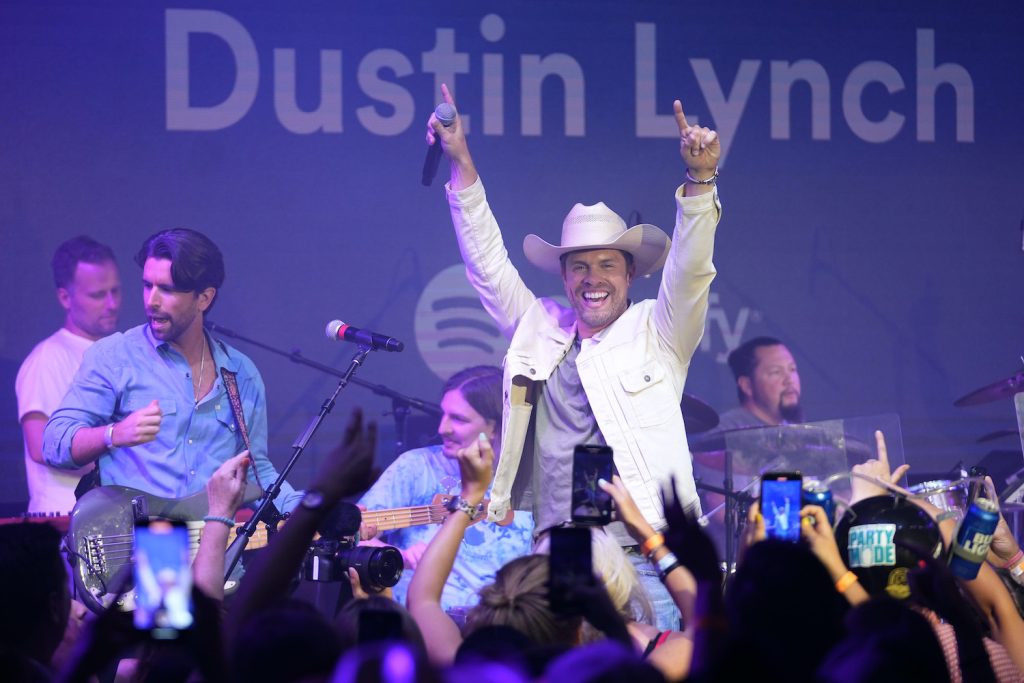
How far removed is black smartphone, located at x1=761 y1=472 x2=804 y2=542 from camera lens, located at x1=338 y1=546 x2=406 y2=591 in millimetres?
1387

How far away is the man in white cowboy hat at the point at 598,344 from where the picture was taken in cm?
417

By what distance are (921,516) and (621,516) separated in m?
0.73

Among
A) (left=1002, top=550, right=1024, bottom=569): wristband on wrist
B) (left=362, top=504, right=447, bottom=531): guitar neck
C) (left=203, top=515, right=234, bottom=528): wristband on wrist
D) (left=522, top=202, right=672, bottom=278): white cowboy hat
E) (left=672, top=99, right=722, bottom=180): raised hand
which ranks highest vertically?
(left=672, top=99, right=722, bottom=180): raised hand

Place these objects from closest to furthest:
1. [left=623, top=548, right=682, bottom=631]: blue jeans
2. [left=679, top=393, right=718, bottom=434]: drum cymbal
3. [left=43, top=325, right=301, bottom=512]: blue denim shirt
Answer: [left=623, top=548, right=682, bottom=631]: blue jeans
[left=43, top=325, right=301, bottom=512]: blue denim shirt
[left=679, top=393, right=718, bottom=434]: drum cymbal

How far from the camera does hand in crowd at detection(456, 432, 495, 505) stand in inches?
109

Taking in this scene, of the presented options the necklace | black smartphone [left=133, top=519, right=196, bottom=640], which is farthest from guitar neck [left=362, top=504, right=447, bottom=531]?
black smartphone [left=133, top=519, right=196, bottom=640]

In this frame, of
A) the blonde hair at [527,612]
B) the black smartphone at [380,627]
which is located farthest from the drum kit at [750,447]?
the black smartphone at [380,627]

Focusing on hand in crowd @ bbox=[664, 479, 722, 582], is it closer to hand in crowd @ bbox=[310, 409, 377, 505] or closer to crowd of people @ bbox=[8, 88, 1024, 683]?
crowd of people @ bbox=[8, 88, 1024, 683]

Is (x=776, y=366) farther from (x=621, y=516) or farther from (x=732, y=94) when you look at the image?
(x=621, y=516)

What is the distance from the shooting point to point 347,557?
3.72 m

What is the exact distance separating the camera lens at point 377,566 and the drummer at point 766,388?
3191 millimetres

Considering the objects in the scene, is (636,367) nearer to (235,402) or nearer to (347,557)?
(347,557)

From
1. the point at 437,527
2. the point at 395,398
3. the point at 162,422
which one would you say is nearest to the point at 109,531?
the point at 162,422

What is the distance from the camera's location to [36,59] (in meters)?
6.18
